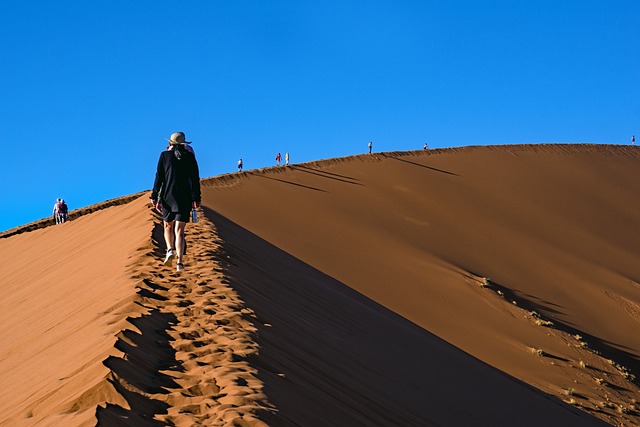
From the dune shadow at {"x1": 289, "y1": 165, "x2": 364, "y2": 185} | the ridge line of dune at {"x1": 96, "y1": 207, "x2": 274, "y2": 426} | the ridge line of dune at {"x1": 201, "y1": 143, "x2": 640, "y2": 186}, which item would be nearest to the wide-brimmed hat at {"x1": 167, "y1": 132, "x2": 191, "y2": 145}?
the ridge line of dune at {"x1": 96, "y1": 207, "x2": 274, "y2": 426}

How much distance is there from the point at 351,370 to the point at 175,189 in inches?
114

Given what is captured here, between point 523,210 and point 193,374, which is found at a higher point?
point 523,210

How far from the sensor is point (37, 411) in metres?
4.18

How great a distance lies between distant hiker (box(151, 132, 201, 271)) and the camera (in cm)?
811

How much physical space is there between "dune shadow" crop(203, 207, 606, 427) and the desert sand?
0.03 m

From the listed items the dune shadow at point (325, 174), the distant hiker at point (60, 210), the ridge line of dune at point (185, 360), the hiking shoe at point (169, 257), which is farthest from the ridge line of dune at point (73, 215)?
the ridge line of dune at point (185, 360)

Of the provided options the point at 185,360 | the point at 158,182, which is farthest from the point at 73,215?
the point at 185,360

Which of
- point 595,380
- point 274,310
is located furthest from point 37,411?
point 595,380

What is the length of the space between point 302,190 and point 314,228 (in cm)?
578

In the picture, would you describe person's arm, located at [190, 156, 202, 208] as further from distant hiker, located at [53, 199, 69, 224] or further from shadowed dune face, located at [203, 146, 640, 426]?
distant hiker, located at [53, 199, 69, 224]

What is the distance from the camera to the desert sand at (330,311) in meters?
4.54

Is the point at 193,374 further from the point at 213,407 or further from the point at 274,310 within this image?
the point at 274,310

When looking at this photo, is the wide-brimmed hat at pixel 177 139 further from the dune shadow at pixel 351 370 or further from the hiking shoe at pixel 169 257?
the dune shadow at pixel 351 370

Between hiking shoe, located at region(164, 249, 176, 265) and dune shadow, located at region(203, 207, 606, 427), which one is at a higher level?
hiking shoe, located at region(164, 249, 176, 265)
